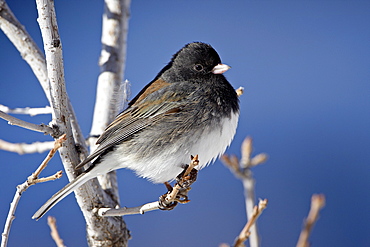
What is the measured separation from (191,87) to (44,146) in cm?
78

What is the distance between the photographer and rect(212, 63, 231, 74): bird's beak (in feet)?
7.41

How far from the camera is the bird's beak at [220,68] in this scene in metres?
2.26

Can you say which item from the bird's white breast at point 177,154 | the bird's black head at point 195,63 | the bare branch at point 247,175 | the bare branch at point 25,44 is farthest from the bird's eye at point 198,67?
the bare branch at point 25,44

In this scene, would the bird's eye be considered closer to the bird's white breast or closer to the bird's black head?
the bird's black head

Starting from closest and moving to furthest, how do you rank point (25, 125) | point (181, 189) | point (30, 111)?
point (25, 125) → point (181, 189) → point (30, 111)

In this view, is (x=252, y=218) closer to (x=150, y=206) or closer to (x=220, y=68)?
(x=150, y=206)

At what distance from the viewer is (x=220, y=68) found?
2275mm

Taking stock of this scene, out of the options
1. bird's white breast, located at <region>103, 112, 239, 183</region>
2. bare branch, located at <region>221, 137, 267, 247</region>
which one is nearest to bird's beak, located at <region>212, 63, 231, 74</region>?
bird's white breast, located at <region>103, 112, 239, 183</region>

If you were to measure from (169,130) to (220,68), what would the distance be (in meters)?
0.46

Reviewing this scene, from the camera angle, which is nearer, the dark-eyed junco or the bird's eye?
the dark-eyed junco

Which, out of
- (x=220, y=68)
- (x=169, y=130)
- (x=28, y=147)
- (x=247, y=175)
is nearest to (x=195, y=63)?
(x=220, y=68)

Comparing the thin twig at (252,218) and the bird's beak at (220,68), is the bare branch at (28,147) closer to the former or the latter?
the bird's beak at (220,68)

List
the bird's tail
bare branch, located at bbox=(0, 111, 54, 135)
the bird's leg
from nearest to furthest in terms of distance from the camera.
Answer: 1. bare branch, located at bbox=(0, 111, 54, 135)
2. the bird's leg
3. the bird's tail

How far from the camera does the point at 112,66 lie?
2672mm
